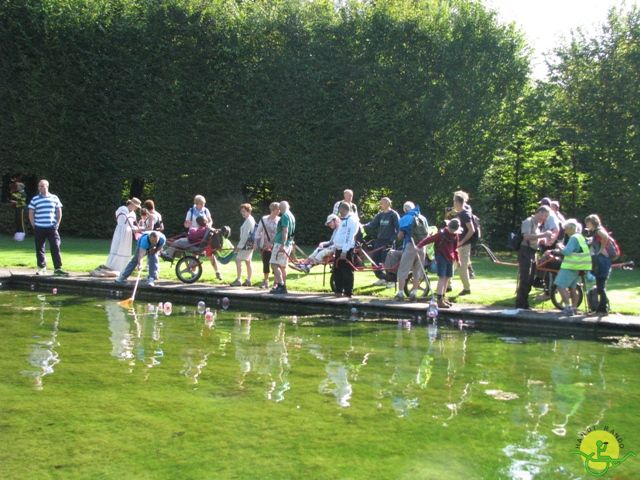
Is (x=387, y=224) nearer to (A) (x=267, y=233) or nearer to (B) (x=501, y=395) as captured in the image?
(A) (x=267, y=233)

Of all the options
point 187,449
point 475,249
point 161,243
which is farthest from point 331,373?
point 475,249

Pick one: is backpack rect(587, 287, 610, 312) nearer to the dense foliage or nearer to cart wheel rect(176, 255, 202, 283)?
cart wheel rect(176, 255, 202, 283)

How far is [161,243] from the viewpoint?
1444 centimetres

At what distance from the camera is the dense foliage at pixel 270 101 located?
2509 cm

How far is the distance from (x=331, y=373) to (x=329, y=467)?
2804mm

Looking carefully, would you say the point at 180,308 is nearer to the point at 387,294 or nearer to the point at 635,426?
the point at 387,294

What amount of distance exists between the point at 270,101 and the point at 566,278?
16.0 m

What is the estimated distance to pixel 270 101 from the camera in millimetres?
25828

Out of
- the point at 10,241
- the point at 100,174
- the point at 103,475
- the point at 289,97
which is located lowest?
the point at 103,475

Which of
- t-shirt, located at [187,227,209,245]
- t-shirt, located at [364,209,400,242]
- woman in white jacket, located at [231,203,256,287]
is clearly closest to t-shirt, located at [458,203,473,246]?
t-shirt, located at [364,209,400,242]

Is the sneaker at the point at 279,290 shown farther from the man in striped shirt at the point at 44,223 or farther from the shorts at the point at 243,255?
the man in striped shirt at the point at 44,223

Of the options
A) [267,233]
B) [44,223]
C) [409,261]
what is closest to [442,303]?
[409,261]

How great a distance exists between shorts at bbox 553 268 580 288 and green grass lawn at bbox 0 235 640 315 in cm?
122

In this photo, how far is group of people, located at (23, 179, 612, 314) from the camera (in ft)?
39.2
